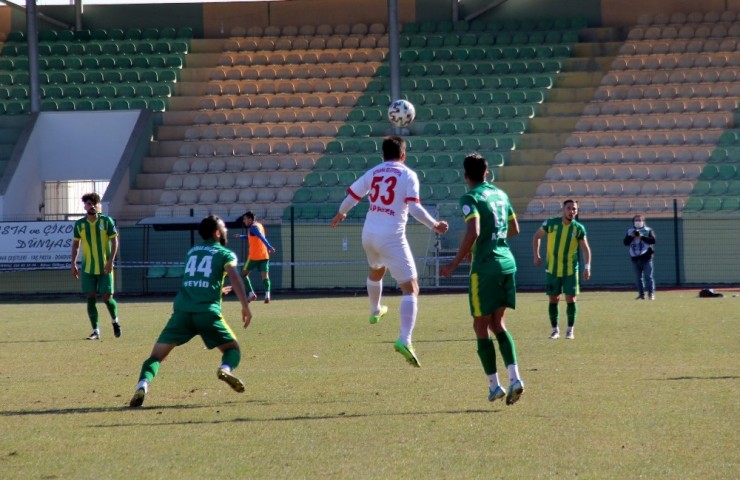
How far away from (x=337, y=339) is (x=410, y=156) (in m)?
17.3

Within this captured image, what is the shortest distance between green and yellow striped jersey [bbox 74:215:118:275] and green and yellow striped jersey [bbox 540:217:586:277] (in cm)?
568

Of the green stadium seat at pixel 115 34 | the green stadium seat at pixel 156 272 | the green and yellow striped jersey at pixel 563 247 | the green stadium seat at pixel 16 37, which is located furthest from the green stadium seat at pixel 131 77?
the green and yellow striped jersey at pixel 563 247

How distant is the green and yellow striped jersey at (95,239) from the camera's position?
53.0 feet

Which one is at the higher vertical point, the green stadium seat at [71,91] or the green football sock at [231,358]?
the green stadium seat at [71,91]

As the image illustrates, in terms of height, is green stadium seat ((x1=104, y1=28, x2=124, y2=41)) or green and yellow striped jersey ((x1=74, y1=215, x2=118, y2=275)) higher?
green stadium seat ((x1=104, y1=28, x2=124, y2=41))

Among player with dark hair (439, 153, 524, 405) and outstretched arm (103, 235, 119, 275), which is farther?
outstretched arm (103, 235, 119, 275)

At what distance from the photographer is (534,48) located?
35969 millimetres

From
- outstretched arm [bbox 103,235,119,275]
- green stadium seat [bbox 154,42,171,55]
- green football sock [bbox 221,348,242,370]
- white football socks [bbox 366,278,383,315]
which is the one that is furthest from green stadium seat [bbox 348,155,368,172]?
green football sock [bbox 221,348,242,370]

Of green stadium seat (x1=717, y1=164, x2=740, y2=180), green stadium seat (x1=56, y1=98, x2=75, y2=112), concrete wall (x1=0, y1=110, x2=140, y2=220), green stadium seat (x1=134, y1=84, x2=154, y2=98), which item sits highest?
green stadium seat (x1=134, y1=84, x2=154, y2=98)

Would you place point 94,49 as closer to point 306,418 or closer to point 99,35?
point 99,35

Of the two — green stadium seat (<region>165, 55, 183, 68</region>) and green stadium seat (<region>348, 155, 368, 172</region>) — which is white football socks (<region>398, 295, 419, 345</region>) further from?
green stadium seat (<region>165, 55, 183, 68</region>)

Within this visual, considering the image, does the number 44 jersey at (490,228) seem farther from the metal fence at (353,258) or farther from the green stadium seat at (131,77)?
the green stadium seat at (131,77)

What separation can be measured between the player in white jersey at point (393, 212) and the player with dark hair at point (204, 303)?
2176mm

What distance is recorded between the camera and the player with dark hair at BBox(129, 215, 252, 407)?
9203 millimetres
